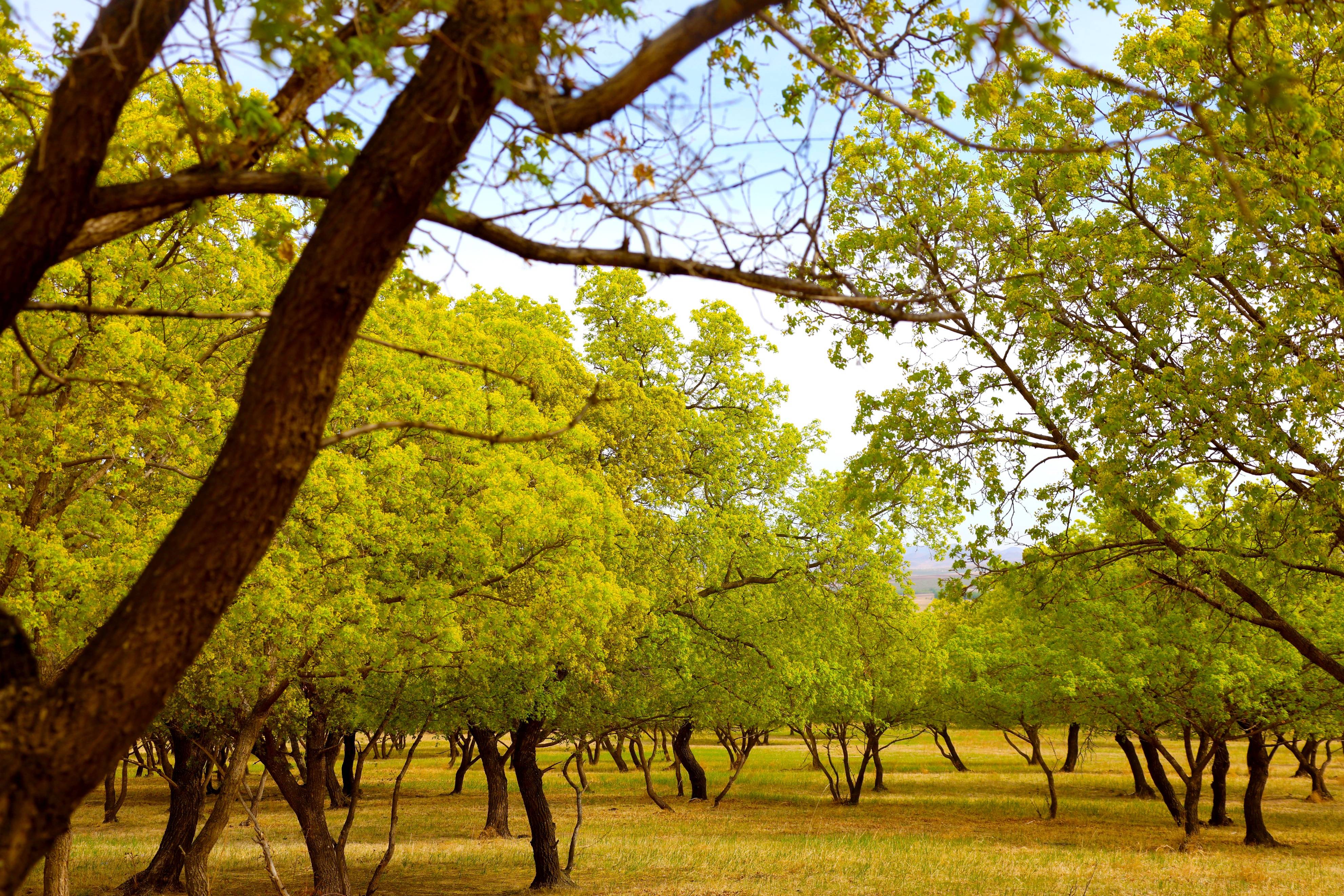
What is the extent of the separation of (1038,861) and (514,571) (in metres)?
16.7

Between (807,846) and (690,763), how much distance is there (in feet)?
53.6

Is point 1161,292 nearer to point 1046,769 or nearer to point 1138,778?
point 1046,769

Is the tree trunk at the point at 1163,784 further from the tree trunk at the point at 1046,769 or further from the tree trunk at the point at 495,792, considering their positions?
the tree trunk at the point at 495,792

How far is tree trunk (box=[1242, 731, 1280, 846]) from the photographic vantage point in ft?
93.4

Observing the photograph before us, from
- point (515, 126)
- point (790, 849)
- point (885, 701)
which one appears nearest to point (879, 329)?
point (515, 126)

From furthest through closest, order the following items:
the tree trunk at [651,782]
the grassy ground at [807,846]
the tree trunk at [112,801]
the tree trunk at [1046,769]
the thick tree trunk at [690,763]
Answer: the thick tree trunk at [690,763]
the tree trunk at [1046,769]
the tree trunk at [112,801]
the tree trunk at [651,782]
the grassy ground at [807,846]

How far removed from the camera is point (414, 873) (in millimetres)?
22953

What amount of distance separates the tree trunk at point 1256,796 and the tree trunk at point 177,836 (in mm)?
26418

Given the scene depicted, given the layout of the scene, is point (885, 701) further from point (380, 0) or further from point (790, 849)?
point (380, 0)

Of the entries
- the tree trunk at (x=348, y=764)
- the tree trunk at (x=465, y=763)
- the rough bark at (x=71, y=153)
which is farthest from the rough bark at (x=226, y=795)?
the tree trunk at (x=465, y=763)

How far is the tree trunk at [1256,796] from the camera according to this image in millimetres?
Answer: 28469

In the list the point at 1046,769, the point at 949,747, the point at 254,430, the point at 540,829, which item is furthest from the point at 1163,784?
the point at 254,430

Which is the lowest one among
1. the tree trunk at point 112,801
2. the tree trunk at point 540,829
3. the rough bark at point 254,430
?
the tree trunk at point 112,801

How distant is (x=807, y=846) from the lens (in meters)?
28.6
